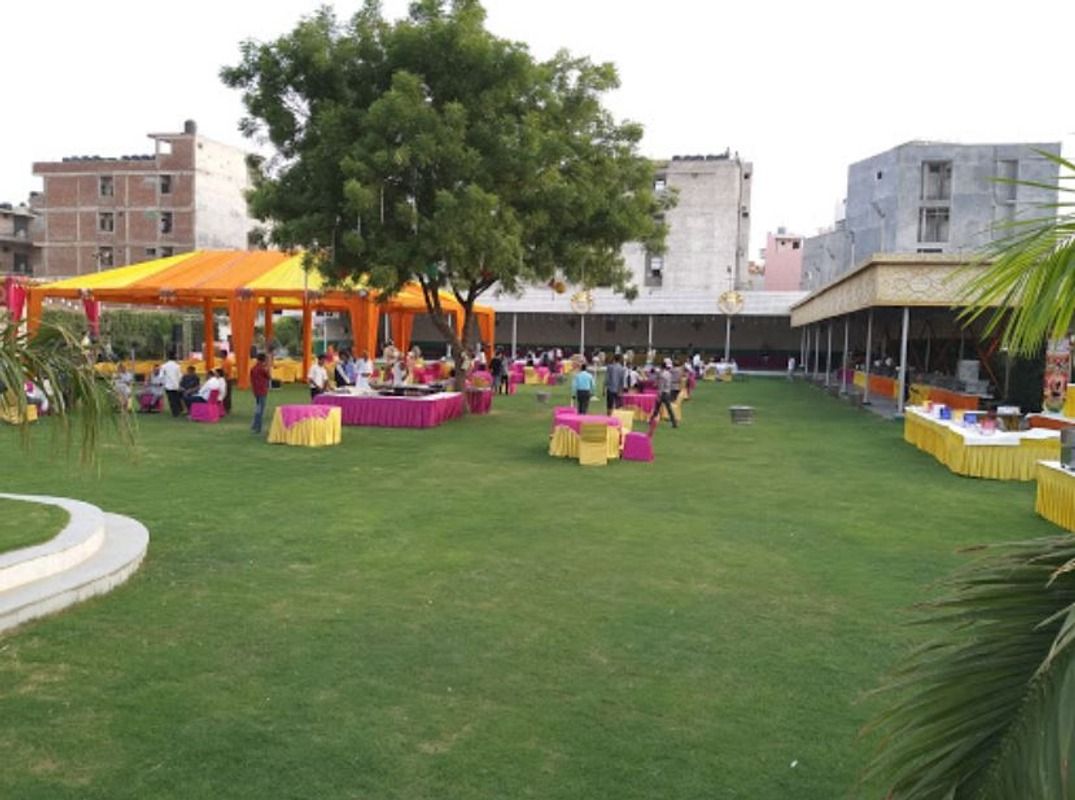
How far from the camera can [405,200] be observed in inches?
656

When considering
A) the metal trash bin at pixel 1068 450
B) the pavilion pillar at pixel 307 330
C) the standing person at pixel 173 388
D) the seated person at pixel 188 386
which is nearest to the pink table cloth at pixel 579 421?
the metal trash bin at pixel 1068 450

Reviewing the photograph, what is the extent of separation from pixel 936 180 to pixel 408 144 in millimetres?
42814

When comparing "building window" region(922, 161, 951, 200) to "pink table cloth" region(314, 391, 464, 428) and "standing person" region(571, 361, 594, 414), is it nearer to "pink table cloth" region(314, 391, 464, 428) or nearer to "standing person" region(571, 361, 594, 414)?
"standing person" region(571, 361, 594, 414)

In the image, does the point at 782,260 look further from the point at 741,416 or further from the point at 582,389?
the point at 582,389

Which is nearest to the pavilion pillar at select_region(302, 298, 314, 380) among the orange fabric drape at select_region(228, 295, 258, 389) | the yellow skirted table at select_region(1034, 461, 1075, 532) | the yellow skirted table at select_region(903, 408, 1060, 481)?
the orange fabric drape at select_region(228, 295, 258, 389)

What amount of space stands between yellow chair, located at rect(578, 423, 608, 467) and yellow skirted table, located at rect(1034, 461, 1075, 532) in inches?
219

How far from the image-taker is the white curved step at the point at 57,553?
5.87 meters

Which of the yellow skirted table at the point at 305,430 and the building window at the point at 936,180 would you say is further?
the building window at the point at 936,180

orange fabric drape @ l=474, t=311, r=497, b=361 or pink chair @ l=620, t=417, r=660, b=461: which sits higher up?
orange fabric drape @ l=474, t=311, r=497, b=361

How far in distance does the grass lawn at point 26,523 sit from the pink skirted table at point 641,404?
13699 mm

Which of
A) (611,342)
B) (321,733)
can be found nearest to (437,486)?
(321,733)

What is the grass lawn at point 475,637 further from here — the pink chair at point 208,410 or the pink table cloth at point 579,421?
the pink chair at point 208,410

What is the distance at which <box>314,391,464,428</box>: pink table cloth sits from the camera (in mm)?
17438

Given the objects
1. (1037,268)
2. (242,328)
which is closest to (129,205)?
(242,328)
